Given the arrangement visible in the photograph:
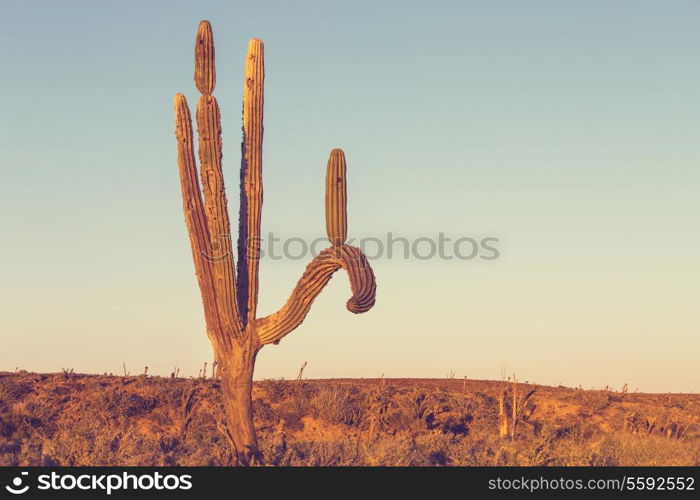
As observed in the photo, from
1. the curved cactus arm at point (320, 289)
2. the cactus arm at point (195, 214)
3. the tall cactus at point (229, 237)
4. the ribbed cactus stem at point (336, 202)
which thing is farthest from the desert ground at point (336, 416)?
the ribbed cactus stem at point (336, 202)

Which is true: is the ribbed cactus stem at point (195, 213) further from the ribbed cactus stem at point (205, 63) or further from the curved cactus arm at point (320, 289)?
the curved cactus arm at point (320, 289)

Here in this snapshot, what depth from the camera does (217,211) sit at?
15094 millimetres

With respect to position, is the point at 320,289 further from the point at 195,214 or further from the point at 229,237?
the point at 195,214

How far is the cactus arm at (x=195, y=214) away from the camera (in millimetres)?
15008

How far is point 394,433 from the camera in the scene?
73.6ft

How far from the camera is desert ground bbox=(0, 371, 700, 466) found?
19.4 metres

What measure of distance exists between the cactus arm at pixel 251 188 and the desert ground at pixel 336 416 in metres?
3.88

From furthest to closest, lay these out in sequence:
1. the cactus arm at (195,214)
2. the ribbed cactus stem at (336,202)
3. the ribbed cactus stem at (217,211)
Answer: the cactus arm at (195,214) → the ribbed cactus stem at (217,211) → the ribbed cactus stem at (336,202)

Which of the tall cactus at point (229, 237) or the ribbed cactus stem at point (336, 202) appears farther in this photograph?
the tall cactus at point (229, 237)

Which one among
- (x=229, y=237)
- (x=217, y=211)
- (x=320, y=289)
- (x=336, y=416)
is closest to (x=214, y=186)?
(x=217, y=211)

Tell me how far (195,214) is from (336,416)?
952 centimetres

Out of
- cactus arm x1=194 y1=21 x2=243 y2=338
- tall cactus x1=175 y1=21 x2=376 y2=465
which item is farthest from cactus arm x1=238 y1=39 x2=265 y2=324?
cactus arm x1=194 y1=21 x2=243 y2=338

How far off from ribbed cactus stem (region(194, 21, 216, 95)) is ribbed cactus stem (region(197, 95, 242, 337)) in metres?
0.21
